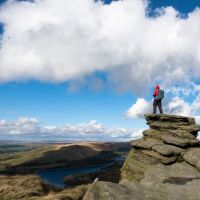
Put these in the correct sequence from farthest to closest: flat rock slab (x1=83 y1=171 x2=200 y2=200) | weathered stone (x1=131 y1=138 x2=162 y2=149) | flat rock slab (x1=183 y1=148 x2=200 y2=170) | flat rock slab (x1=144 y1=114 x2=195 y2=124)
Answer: flat rock slab (x1=144 y1=114 x2=195 y2=124)
weathered stone (x1=131 y1=138 x2=162 y2=149)
flat rock slab (x1=183 y1=148 x2=200 y2=170)
flat rock slab (x1=83 y1=171 x2=200 y2=200)

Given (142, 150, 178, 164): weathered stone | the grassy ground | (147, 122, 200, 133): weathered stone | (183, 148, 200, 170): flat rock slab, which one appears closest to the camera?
the grassy ground

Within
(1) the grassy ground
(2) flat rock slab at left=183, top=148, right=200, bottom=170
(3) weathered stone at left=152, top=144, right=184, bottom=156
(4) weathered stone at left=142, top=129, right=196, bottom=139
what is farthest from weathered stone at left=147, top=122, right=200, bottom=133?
(1) the grassy ground

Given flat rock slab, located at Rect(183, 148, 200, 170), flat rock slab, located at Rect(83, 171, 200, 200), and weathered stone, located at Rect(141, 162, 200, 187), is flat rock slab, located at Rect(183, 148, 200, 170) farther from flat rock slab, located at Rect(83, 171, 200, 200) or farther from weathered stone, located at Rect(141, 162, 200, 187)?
flat rock slab, located at Rect(83, 171, 200, 200)

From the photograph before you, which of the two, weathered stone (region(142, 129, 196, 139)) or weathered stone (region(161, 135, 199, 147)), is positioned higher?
weathered stone (region(142, 129, 196, 139))

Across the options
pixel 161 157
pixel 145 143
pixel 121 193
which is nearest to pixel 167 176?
pixel 121 193

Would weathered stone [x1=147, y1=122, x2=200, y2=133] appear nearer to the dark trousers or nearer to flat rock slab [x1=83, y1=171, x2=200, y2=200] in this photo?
the dark trousers

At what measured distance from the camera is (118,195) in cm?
1415

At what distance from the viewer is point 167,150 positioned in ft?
120

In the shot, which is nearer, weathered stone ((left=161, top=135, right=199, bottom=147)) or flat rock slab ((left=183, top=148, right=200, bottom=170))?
flat rock slab ((left=183, top=148, right=200, bottom=170))

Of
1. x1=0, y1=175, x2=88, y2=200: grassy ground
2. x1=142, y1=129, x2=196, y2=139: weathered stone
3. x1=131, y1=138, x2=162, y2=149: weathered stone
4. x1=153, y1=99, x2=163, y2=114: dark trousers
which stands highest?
x1=153, y1=99, x2=163, y2=114: dark trousers

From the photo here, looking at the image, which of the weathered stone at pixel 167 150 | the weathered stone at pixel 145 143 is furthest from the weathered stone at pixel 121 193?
the weathered stone at pixel 145 143

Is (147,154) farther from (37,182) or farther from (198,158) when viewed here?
(37,182)

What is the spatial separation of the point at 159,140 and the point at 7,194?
21.6 meters

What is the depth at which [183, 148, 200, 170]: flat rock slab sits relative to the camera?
31.8 meters
